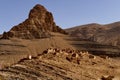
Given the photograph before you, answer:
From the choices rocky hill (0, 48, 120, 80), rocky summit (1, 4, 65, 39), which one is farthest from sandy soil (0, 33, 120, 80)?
rocky summit (1, 4, 65, 39)

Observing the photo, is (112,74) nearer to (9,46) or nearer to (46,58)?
(46,58)

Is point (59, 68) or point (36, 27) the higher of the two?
point (36, 27)

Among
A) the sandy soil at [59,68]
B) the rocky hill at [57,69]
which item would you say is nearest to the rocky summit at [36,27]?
the sandy soil at [59,68]

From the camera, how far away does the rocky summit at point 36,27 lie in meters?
109

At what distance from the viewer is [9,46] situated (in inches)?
3706

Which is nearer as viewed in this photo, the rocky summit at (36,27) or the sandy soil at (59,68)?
the sandy soil at (59,68)

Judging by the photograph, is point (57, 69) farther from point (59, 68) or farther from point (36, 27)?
point (36, 27)

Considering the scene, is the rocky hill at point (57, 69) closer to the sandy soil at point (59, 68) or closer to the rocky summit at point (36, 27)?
the sandy soil at point (59, 68)

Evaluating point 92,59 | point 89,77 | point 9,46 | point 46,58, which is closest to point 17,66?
point 46,58

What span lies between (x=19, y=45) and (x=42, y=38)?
1461cm

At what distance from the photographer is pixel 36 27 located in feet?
383

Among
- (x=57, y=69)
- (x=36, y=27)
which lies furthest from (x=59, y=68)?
(x=36, y=27)

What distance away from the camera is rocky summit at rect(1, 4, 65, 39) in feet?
358

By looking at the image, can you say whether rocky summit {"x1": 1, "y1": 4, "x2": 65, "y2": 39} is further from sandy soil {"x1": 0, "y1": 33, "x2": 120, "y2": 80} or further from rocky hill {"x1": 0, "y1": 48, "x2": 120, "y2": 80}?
rocky hill {"x1": 0, "y1": 48, "x2": 120, "y2": 80}
